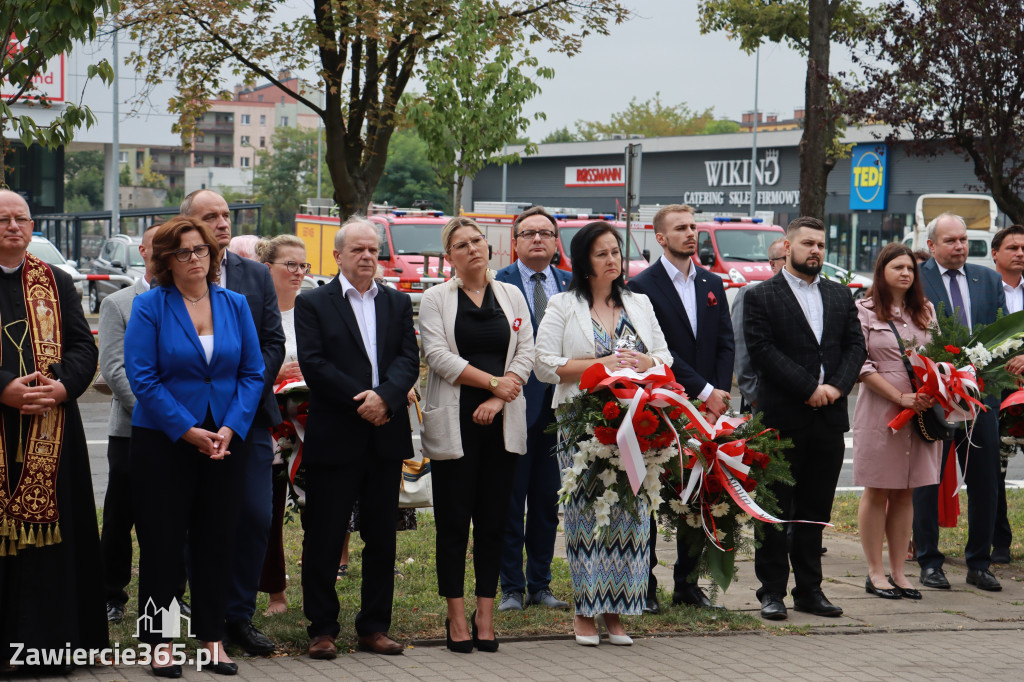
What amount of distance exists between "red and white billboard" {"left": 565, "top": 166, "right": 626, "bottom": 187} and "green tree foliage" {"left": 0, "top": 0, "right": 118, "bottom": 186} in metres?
53.0

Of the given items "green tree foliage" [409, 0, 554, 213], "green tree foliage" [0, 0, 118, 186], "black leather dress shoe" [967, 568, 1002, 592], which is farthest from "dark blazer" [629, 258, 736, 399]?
"green tree foliage" [409, 0, 554, 213]

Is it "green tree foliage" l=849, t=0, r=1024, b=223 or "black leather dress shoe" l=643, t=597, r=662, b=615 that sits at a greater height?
"green tree foliage" l=849, t=0, r=1024, b=223

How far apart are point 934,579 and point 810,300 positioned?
7.16 feet

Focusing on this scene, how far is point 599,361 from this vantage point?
6.19m

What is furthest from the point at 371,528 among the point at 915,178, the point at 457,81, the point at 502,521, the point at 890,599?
the point at 915,178

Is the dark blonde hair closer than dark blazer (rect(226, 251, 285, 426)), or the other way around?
the dark blonde hair

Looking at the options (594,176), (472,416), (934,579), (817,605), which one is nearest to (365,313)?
(472,416)

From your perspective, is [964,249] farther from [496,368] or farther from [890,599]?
[496,368]

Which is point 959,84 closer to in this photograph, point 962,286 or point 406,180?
point 962,286

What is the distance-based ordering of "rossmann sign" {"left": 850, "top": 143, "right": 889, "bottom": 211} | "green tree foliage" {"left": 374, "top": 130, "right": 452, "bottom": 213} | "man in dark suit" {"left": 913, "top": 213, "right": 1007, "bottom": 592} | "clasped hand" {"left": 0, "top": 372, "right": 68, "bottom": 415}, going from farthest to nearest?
1. "green tree foliage" {"left": 374, "top": 130, "right": 452, "bottom": 213}
2. "rossmann sign" {"left": 850, "top": 143, "right": 889, "bottom": 211}
3. "man in dark suit" {"left": 913, "top": 213, "right": 1007, "bottom": 592}
4. "clasped hand" {"left": 0, "top": 372, "right": 68, "bottom": 415}

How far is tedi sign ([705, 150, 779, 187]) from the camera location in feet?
187

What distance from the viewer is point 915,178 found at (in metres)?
49.8

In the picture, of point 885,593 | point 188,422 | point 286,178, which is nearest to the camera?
point 188,422

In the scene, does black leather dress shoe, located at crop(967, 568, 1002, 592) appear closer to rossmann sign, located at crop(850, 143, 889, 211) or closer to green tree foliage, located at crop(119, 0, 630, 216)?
green tree foliage, located at crop(119, 0, 630, 216)
